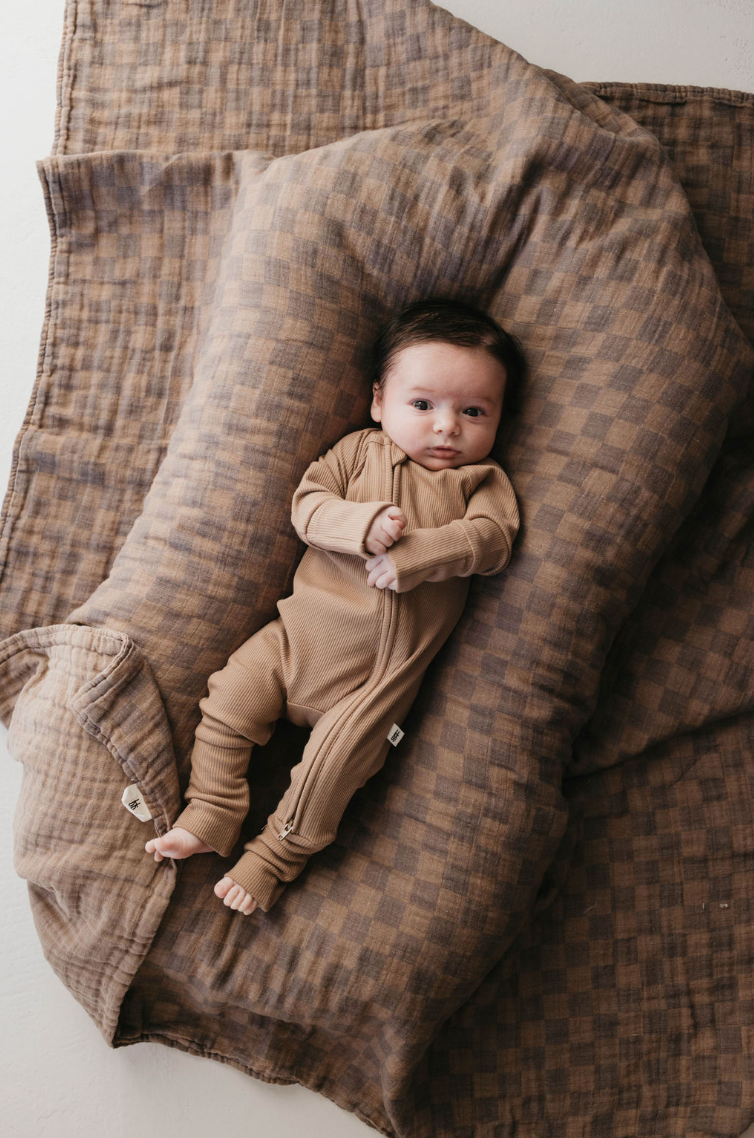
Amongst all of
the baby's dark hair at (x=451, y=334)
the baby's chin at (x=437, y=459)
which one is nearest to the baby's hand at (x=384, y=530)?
the baby's chin at (x=437, y=459)

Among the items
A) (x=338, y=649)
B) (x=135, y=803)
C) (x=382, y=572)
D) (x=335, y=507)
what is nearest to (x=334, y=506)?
(x=335, y=507)

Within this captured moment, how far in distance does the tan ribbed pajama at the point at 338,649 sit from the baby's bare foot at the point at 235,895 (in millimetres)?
11

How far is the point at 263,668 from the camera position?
4.24 ft

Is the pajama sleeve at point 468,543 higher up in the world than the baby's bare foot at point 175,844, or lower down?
higher up

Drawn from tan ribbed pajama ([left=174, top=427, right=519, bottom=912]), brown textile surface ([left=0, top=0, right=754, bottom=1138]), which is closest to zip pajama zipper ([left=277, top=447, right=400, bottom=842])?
tan ribbed pajama ([left=174, top=427, right=519, bottom=912])

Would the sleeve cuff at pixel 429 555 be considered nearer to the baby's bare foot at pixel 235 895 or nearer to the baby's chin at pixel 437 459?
the baby's chin at pixel 437 459

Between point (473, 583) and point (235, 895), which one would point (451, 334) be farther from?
point (235, 895)

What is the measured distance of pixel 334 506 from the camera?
1243mm

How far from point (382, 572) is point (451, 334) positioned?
0.40m

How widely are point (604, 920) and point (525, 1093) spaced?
318 mm

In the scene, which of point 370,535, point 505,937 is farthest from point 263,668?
point 505,937

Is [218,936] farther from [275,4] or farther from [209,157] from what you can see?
[275,4]

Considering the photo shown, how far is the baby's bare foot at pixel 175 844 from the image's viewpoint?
1.22 meters

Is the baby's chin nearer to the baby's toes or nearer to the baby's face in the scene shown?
the baby's face
